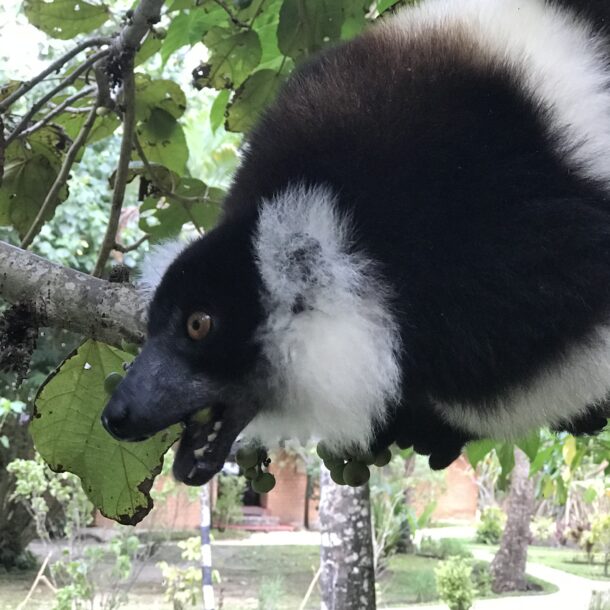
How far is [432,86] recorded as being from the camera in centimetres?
116

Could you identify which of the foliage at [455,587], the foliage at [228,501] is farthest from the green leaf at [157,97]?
the foliage at [228,501]

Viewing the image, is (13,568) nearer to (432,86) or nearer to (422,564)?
(422,564)

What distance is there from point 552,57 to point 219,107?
1.34 meters

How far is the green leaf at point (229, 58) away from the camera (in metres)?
1.98

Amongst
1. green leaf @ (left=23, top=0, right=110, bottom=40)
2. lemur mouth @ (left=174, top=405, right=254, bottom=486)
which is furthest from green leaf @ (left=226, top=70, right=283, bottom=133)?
lemur mouth @ (left=174, top=405, right=254, bottom=486)

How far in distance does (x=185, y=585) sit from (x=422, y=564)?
20.9 ft

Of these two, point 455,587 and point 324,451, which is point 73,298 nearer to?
point 324,451

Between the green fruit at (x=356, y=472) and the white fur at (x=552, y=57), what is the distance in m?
0.61

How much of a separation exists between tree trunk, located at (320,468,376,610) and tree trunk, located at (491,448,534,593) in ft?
24.4

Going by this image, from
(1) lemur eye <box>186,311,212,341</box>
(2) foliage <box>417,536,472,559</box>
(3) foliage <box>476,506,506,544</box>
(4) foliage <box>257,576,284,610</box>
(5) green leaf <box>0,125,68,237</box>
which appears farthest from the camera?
(3) foliage <box>476,506,506,544</box>

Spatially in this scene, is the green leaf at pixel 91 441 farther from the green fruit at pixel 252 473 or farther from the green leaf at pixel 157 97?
the green leaf at pixel 157 97

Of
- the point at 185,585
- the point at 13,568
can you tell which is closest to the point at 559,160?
the point at 185,585

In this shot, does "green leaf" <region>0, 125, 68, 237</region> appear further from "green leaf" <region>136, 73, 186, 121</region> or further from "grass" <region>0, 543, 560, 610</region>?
"grass" <region>0, 543, 560, 610</region>

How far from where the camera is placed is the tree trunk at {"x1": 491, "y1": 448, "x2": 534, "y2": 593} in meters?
10.8
